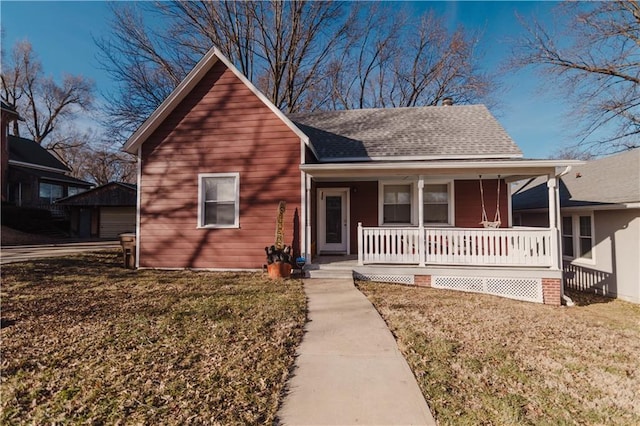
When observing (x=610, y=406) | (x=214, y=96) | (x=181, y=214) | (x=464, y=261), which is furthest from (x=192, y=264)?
(x=610, y=406)

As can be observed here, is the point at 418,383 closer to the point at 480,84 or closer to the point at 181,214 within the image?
the point at 181,214

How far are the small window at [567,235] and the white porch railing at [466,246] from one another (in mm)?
5069

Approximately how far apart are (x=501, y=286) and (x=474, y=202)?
3.11 meters

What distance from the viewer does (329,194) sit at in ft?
33.4

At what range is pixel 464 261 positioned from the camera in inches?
302

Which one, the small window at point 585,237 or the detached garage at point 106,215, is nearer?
the small window at point 585,237

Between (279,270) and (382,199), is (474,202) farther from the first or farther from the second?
(279,270)

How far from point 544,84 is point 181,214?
1753 cm

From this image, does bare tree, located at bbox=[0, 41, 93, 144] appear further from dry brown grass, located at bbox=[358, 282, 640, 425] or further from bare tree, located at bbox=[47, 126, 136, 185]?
dry brown grass, located at bbox=[358, 282, 640, 425]

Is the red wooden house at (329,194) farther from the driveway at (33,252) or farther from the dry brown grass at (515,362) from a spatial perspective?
the driveway at (33,252)

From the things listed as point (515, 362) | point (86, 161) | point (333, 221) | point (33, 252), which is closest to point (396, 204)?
point (333, 221)

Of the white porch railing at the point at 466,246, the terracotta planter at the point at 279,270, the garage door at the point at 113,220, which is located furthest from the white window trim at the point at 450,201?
the garage door at the point at 113,220

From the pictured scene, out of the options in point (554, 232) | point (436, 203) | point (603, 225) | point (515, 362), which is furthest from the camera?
point (436, 203)

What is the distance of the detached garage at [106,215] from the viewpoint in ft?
65.9
